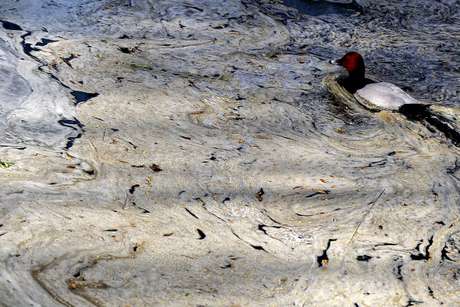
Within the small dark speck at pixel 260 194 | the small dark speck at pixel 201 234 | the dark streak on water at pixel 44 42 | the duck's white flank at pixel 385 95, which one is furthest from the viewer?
the dark streak on water at pixel 44 42

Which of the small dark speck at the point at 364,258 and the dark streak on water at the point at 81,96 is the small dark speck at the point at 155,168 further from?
the small dark speck at the point at 364,258

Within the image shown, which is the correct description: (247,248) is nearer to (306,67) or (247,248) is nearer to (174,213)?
(174,213)

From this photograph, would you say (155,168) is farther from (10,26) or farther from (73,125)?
(10,26)

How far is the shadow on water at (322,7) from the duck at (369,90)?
629 millimetres

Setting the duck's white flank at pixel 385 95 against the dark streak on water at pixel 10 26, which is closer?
the duck's white flank at pixel 385 95

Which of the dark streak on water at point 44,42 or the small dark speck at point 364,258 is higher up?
the dark streak on water at point 44,42

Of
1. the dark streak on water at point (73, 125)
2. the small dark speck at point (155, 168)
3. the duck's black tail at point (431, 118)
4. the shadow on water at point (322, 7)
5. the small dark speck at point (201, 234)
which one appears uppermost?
the shadow on water at point (322, 7)

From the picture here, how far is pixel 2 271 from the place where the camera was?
1451mm

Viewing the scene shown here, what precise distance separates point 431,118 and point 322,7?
1.13 m

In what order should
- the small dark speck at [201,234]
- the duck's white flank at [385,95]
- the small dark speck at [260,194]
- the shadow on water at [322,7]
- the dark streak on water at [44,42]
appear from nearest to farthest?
the small dark speck at [201,234], the small dark speck at [260,194], the duck's white flank at [385,95], the dark streak on water at [44,42], the shadow on water at [322,7]

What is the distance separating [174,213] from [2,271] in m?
0.48

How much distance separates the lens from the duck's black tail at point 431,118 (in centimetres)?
241

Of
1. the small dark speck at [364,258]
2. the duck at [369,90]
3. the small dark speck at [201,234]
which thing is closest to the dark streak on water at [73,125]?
the small dark speck at [201,234]

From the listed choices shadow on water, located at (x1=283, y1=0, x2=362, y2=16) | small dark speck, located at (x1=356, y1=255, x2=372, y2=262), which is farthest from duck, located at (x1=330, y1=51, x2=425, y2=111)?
small dark speck, located at (x1=356, y1=255, x2=372, y2=262)
